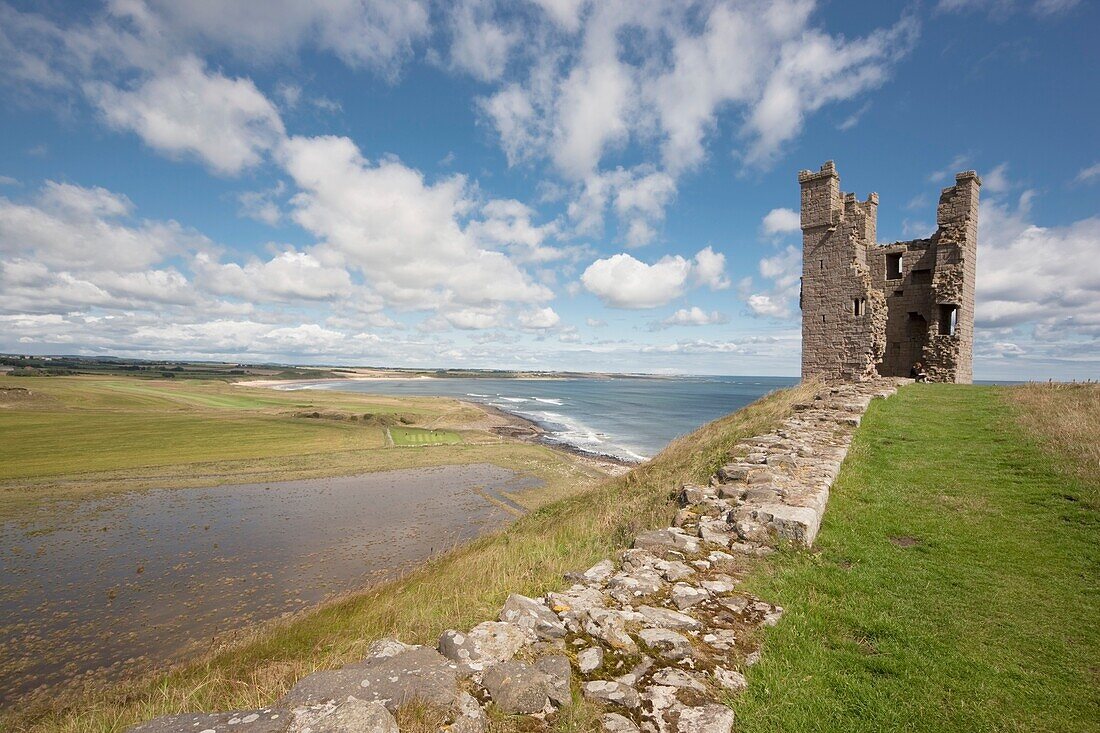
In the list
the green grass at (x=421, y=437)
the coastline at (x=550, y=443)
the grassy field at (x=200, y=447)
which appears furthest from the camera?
the green grass at (x=421, y=437)

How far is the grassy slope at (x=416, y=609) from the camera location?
4773 millimetres

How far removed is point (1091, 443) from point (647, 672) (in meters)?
11.5

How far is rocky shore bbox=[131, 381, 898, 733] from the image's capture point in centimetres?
306

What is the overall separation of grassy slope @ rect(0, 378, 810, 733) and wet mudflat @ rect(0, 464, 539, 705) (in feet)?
7.32

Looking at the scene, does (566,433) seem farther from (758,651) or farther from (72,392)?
(72,392)

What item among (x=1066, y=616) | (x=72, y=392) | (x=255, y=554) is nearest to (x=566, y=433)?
(x=255, y=554)

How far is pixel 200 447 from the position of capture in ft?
112

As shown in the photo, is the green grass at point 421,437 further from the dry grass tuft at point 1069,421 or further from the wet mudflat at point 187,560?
the dry grass tuft at point 1069,421

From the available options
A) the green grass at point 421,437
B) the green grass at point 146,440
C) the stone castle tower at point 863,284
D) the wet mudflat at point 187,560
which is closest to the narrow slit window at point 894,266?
the stone castle tower at point 863,284

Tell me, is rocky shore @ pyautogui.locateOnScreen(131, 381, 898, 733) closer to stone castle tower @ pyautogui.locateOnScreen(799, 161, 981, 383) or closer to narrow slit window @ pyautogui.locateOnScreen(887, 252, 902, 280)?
stone castle tower @ pyautogui.locateOnScreen(799, 161, 981, 383)

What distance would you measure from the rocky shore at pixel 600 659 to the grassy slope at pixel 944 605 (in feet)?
1.20

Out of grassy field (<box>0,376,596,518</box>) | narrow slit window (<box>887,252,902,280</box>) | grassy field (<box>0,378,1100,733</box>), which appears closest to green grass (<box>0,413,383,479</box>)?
grassy field (<box>0,376,596,518</box>)

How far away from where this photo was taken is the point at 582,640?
166 inches

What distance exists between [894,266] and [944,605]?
2840cm
